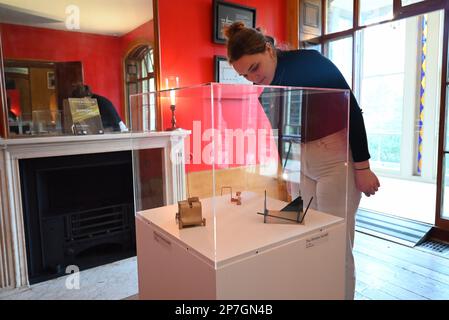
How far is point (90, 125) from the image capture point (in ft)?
7.61

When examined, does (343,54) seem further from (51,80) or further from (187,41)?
(51,80)

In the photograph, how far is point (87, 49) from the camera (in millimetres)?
2316

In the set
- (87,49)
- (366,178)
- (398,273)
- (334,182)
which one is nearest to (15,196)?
(87,49)

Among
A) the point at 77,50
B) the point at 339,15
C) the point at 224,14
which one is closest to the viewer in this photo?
the point at 77,50

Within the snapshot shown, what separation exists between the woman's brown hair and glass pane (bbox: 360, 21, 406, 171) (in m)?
4.49

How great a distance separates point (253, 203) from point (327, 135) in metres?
0.38

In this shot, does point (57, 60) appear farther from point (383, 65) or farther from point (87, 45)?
point (383, 65)

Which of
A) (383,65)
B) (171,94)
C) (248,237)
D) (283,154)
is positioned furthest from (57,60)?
(383,65)

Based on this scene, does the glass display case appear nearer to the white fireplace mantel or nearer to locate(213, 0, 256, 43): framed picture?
the white fireplace mantel

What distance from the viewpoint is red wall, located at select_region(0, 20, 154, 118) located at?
2039 mm

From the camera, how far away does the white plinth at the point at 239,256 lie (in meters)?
0.78

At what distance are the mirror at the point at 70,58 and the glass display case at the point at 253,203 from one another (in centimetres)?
76

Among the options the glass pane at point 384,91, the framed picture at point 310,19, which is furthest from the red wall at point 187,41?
the glass pane at point 384,91

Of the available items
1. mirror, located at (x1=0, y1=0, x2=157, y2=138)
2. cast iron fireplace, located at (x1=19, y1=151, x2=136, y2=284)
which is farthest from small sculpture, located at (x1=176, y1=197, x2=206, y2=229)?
cast iron fireplace, located at (x1=19, y1=151, x2=136, y2=284)
